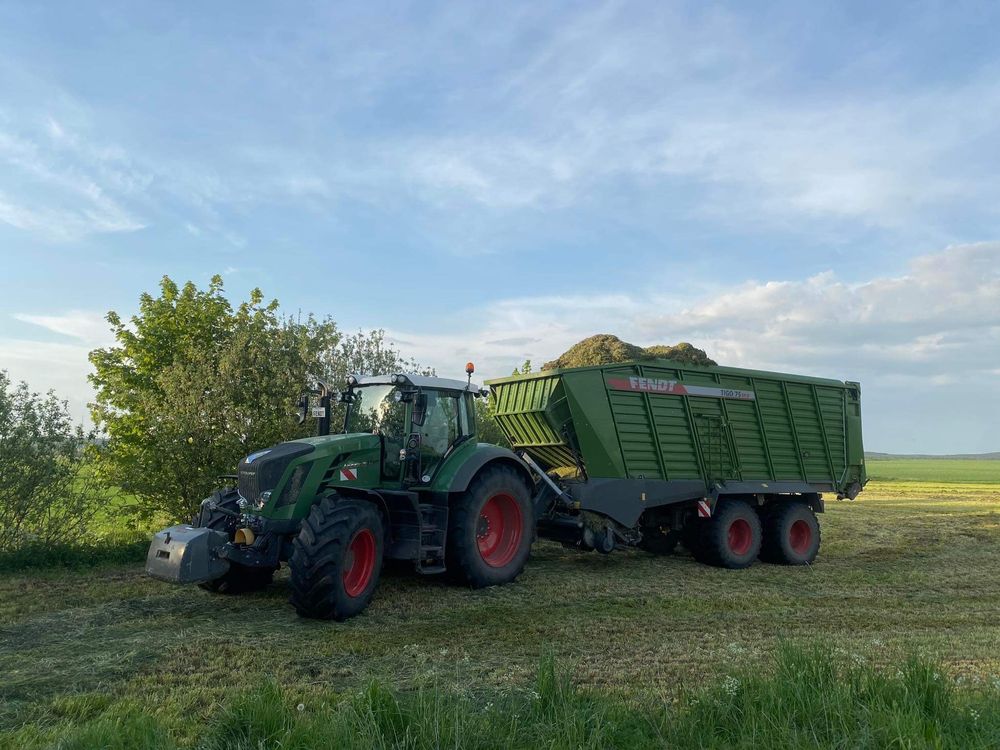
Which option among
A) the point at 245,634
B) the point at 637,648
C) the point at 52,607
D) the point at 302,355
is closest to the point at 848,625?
the point at 637,648

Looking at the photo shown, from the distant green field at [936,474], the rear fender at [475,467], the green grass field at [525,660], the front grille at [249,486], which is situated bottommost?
the green grass field at [525,660]

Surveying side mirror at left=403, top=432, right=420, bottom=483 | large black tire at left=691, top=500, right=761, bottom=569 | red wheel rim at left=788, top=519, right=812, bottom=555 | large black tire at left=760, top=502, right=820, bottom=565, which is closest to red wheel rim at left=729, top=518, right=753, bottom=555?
large black tire at left=691, top=500, right=761, bottom=569

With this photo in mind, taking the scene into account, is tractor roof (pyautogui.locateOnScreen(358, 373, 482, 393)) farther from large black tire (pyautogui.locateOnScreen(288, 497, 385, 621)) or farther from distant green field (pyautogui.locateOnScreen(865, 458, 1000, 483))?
distant green field (pyautogui.locateOnScreen(865, 458, 1000, 483))

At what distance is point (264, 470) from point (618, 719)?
182 inches

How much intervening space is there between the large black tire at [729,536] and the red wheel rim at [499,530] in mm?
3385

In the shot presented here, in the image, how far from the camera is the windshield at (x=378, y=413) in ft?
27.2

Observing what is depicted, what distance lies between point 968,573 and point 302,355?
35.2ft

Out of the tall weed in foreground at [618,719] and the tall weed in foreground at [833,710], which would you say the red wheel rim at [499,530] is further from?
the tall weed in foreground at [833,710]

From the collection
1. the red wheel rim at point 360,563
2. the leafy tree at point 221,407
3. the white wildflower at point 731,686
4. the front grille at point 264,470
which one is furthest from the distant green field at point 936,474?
the white wildflower at point 731,686

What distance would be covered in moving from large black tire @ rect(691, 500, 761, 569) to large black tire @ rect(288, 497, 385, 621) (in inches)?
223

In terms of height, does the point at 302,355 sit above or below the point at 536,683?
above

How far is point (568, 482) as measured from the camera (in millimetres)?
9914

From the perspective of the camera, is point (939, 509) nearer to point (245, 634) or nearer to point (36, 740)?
point (245, 634)

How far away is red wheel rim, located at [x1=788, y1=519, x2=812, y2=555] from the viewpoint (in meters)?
11.9
